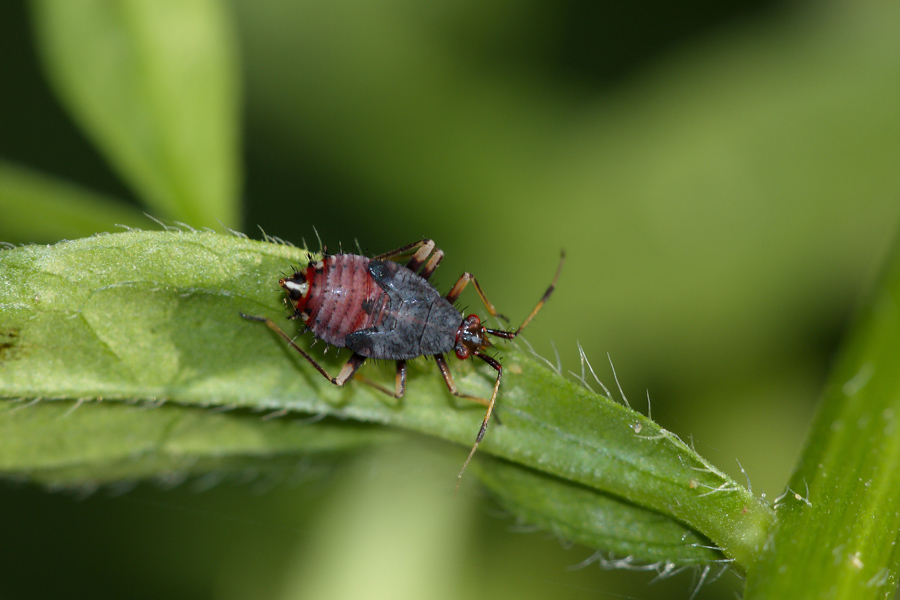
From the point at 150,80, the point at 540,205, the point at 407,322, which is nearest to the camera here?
the point at 150,80

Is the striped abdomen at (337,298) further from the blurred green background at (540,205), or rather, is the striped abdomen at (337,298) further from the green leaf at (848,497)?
the green leaf at (848,497)

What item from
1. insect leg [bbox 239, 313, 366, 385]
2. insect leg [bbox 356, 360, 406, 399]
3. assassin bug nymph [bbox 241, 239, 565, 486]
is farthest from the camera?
assassin bug nymph [bbox 241, 239, 565, 486]

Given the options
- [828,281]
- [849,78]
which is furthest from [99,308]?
[849,78]

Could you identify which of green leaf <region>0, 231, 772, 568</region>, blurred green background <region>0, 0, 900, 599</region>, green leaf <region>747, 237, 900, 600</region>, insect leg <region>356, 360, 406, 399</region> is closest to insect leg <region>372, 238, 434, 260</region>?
blurred green background <region>0, 0, 900, 599</region>

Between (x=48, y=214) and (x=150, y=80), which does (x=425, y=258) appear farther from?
(x=48, y=214)

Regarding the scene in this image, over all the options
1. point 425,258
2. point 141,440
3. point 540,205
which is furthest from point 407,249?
point 540,205

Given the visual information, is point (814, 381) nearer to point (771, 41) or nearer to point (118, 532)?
point (771, 41)

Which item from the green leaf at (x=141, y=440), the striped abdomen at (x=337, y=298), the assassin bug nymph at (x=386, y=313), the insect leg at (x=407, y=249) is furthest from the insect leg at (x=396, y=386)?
the insect leg at (x=407, y=249)

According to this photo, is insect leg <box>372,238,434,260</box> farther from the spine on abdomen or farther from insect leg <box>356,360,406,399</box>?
→ insect leg <box>356,360,406,399</box>
